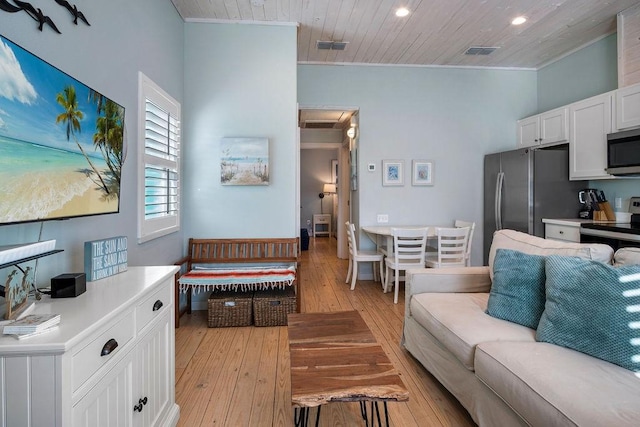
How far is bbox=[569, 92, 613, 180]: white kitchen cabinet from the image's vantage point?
3.53m

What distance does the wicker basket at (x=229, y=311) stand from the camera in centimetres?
316

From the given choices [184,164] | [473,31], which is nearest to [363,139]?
[473,31]

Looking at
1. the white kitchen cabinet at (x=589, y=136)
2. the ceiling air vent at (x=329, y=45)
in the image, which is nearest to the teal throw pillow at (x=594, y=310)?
the white kitchen cabinet at (x=589, y=136)

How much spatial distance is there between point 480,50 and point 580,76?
1.29 m

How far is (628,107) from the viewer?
130 inches

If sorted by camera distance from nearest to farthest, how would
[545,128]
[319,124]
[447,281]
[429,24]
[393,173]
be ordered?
[447,281], [429,24], [545,128], [393,173], [319,124]

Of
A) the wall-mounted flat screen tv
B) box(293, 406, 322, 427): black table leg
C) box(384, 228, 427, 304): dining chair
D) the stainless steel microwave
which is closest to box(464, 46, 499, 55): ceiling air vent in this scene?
the stainless steel microwave

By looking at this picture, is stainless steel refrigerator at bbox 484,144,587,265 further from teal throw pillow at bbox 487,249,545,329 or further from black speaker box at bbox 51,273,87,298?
black speaker box at bbox 51,273,87,298

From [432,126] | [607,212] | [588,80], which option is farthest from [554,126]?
[432,126]

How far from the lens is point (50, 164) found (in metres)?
1.36

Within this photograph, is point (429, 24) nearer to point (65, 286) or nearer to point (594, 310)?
point (594, 310)

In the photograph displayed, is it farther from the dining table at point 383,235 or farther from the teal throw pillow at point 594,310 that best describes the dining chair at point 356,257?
the teal throw pillow at point 594,310

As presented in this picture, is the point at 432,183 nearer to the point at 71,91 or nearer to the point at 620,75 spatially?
the point at 620,75

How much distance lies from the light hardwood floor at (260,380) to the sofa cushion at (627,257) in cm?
116
